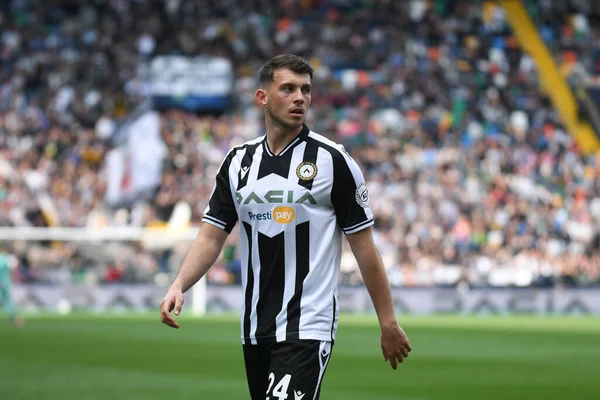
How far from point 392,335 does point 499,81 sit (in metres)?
29.7

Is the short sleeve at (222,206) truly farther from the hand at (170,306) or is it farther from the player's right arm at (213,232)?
the hand at (170,306)

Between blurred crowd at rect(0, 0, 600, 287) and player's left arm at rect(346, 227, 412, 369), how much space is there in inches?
855

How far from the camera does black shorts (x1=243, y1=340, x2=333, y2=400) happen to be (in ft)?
16.9

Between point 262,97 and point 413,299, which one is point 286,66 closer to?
point 262,97

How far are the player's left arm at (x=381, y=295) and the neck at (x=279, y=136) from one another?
21.4 inches

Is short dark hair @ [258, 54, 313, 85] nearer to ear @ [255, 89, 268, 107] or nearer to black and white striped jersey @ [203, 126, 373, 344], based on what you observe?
ear @ [255, 89, 268, 107]

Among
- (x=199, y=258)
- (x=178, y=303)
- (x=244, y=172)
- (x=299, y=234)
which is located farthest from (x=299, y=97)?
(x=178, y=303)

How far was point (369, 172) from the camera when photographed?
2966 centimetres

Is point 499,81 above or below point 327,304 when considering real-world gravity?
above

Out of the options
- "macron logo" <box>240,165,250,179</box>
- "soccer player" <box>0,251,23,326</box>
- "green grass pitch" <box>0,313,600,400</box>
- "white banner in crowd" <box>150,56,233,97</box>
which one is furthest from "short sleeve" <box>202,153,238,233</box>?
"white banner in crowd" <box>150,56,233,97</box>

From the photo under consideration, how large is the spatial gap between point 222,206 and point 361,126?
25822 mm

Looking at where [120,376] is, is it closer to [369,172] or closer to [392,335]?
[392,335]

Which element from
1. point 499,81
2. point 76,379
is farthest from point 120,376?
point 499,81

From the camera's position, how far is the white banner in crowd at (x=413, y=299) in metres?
27.1
